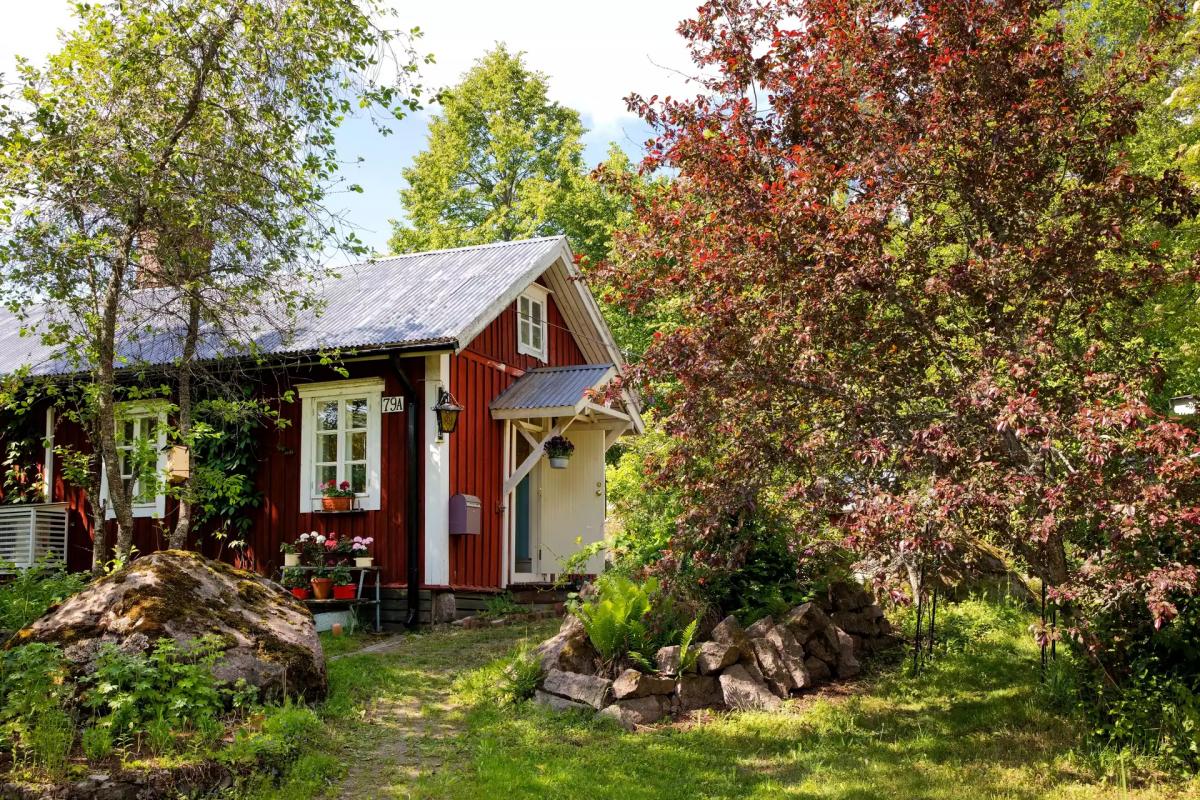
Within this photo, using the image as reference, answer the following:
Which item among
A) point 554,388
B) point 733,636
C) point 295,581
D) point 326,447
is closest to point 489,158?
point 554,388

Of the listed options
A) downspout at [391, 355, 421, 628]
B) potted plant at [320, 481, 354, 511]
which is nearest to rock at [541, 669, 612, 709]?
downspout at [391, 355, 421, 628]

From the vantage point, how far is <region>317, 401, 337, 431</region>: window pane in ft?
42.5

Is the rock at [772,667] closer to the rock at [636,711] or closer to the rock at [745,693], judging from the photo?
the rock at [745,693]

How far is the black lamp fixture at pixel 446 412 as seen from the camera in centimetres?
1190

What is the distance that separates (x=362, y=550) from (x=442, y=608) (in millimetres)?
1201

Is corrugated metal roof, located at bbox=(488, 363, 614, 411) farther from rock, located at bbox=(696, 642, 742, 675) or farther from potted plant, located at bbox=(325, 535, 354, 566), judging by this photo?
rock, located at bbox=(696, 642, 742, 675)

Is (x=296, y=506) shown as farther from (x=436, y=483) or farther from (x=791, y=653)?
(x=791, y=653)

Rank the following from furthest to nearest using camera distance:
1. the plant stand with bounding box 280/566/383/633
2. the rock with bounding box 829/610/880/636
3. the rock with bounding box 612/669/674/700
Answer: the plant stand with bounding box 280/566/383/633, the rock with bounding box 829/610/880/636, the rock with bounding box 612/669/674/700

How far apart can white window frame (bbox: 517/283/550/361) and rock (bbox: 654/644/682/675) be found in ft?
25.6

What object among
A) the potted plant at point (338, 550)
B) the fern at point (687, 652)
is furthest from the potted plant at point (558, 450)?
the fern at point (687, 652)

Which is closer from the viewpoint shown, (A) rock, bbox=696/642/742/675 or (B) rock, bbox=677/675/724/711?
(B) rock, bbox=677/675/724/711

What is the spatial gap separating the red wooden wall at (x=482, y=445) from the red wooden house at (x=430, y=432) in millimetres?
26

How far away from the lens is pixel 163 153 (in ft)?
28.6

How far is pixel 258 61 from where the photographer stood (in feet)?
29.5
